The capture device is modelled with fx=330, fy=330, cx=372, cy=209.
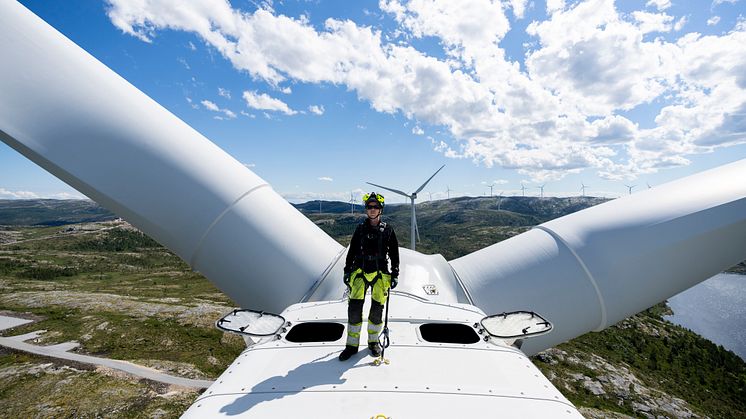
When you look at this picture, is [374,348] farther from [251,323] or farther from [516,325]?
[516,325]

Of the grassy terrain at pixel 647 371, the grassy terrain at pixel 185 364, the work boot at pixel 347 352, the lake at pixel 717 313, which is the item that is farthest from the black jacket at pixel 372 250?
the lake at pixel 717 313

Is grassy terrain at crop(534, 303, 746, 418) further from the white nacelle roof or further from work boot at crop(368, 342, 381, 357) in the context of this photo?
work boot at crop(368, 342, 381, 357)

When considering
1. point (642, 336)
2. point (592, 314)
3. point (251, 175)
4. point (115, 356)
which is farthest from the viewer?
point (642, 336)

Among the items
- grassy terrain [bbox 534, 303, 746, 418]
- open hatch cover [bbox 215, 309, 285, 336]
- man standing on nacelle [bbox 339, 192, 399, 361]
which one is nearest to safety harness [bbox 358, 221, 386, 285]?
man standing on nacelle [bbox 339, 192, 399, 361]

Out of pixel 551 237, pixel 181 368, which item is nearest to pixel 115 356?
pixel 181 368

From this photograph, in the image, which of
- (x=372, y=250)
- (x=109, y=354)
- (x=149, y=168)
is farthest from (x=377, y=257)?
(x=109, y=354)

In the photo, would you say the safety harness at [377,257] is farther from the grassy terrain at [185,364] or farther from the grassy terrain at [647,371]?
the grassy terrain at [647,371]

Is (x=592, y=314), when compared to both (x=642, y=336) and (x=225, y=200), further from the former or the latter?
(x=642, y=336)
